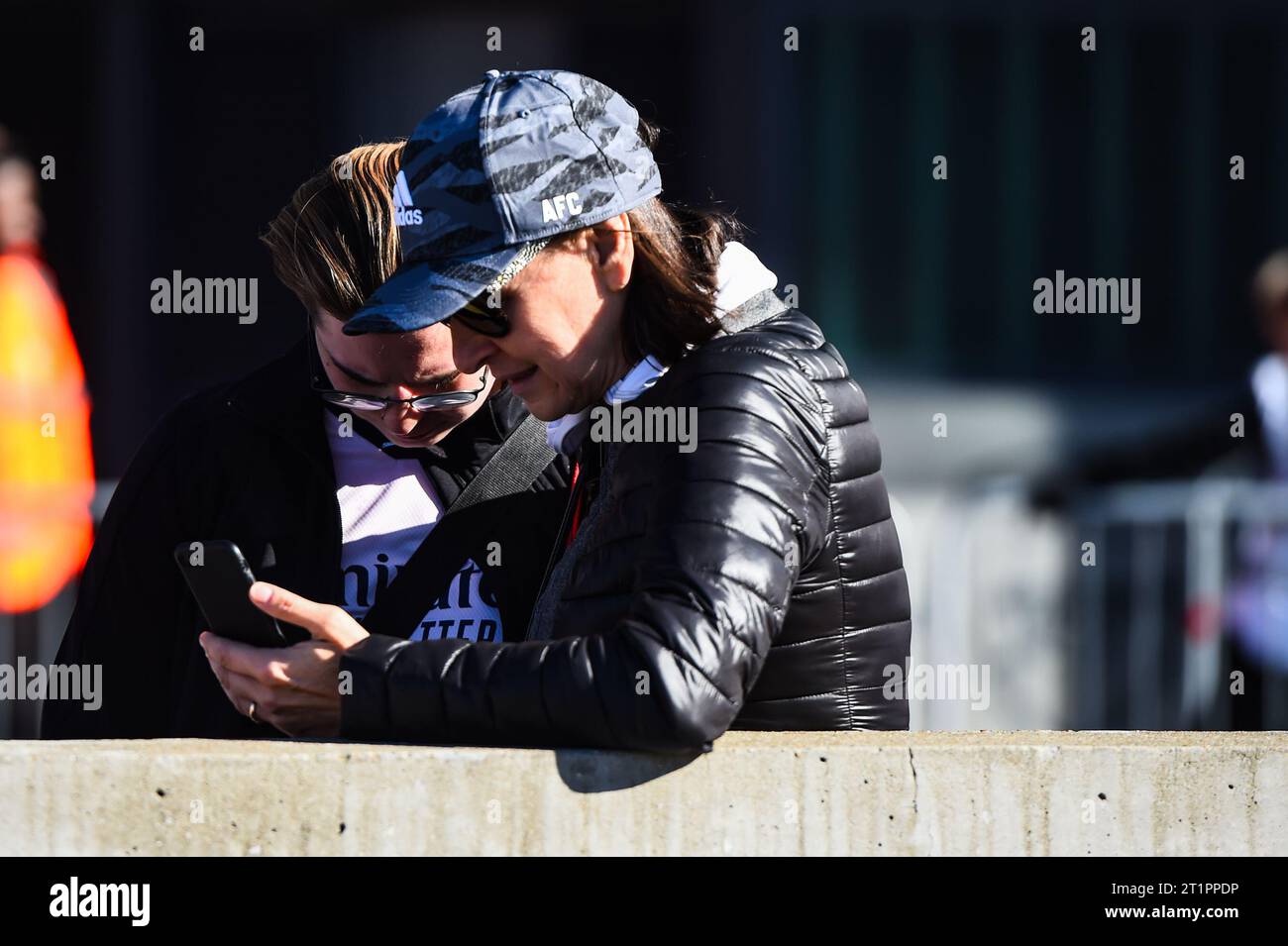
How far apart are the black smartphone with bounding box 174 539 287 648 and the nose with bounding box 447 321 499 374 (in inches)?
15.4

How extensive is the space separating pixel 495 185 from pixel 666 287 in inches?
9.8

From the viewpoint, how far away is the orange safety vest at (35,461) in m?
5.59

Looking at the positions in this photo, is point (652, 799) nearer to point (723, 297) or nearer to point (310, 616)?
point (310, 616)

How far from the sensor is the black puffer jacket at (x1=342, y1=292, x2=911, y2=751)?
1961mm

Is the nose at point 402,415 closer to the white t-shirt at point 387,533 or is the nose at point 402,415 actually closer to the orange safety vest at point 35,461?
the white t-shirt at point 387,533

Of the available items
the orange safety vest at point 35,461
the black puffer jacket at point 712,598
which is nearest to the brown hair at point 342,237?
the black puffer jacket at point 712,598

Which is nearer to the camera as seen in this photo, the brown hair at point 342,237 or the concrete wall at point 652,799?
the concrete wall at point 652,799

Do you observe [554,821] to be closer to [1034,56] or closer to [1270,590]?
[1270,590]

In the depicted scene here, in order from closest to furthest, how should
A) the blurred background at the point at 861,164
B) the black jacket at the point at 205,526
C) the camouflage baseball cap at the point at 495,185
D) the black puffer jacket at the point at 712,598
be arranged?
the black puffer jacket at the point at 712,598 < the camouflage baseball cap at the point at 495,185 < the black jacket at the point at 205,526 < the blurred background at the point at 861,164

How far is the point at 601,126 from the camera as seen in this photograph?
2.20 m

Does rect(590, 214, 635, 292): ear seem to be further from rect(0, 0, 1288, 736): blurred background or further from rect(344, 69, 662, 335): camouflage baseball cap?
rect(0, 0, 1288, 736): blurred background

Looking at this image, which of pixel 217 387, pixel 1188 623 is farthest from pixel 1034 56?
pixel 217 387

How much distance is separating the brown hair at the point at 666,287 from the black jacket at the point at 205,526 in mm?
672

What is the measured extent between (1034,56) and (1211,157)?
0.90 metres
